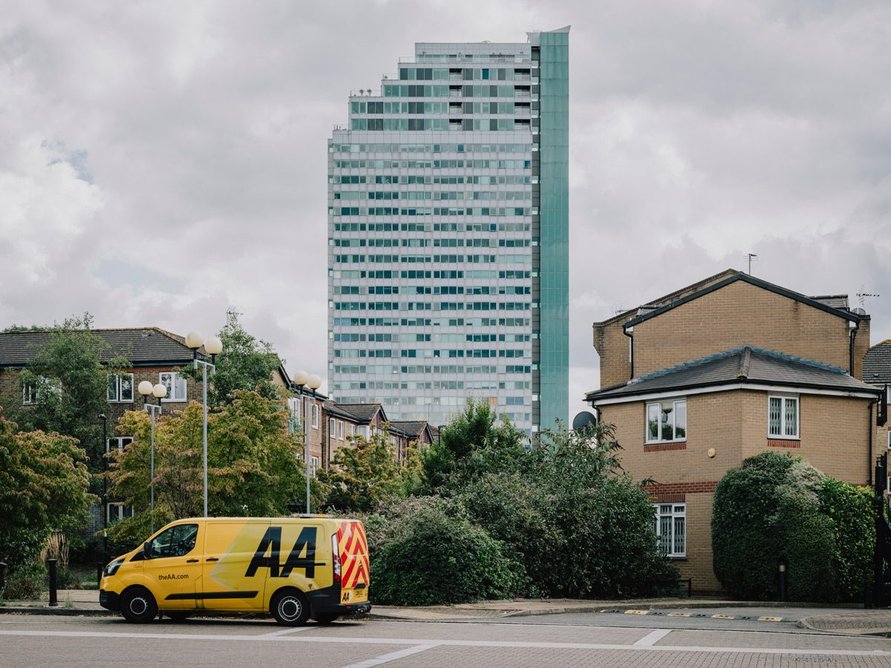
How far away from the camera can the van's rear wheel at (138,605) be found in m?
21.0

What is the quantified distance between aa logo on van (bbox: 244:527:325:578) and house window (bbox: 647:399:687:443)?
20.0m

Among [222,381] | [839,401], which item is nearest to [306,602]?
[839,401]

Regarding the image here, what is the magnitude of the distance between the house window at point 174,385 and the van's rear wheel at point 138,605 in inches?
1769

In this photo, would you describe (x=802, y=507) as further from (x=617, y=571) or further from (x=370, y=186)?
(x=370, y=186)

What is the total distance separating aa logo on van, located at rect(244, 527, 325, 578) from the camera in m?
20.4

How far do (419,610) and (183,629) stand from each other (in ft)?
21.2

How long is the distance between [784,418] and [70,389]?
1596 inches

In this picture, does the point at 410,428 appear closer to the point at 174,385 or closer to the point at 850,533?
the point at 174,385

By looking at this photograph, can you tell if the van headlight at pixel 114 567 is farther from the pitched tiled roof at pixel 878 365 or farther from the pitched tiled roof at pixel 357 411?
the pitched tiled roof at pixel 357 411

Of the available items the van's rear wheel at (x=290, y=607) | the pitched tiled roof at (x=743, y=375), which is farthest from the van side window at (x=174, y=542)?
the pitched tiled roof at (x=743, y=375)

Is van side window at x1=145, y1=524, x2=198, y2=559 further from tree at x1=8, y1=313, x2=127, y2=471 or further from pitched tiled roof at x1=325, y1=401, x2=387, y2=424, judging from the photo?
pitched tiled roof at x1=325, y1=401, x2=387, y2=424

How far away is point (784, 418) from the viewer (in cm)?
3688

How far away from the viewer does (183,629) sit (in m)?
19.8

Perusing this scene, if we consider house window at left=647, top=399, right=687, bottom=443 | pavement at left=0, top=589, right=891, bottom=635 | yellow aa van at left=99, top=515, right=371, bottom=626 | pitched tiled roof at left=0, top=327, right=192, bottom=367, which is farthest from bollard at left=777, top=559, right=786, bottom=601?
pitched tiled roof at left=0, top=327, right=192, bottom=367
